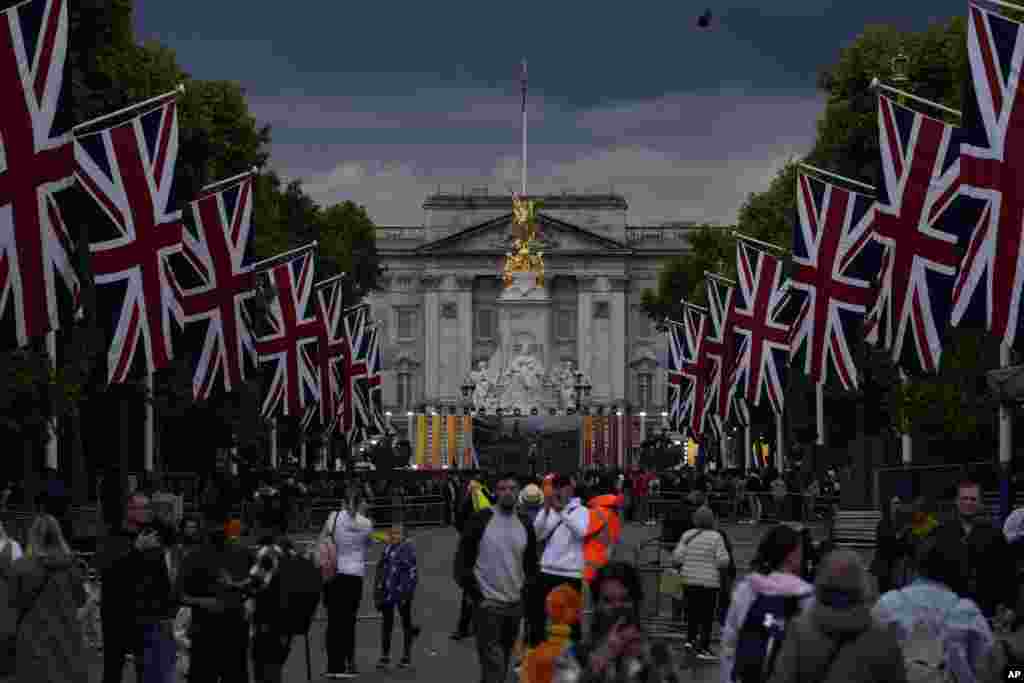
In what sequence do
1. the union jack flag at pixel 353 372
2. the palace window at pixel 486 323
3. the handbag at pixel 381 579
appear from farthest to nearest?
the palace window at pixel 486 323 → the union jack flag at pixel 353 372 → the handbag at pixel 381 579

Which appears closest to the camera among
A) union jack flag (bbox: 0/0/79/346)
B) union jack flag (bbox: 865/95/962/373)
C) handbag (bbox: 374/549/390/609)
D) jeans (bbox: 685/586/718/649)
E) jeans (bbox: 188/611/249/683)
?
jeans (bbox: 188/611/249/683)

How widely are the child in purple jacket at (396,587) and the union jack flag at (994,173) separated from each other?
5587 millimetres

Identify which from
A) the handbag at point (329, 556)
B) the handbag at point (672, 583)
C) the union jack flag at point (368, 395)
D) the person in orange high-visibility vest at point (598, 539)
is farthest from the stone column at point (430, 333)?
→ the person in orange high-visibility vest at point (598, 539)

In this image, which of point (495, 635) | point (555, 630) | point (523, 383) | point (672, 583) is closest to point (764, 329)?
point (672, 583)

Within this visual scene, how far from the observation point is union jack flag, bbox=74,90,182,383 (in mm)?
26672

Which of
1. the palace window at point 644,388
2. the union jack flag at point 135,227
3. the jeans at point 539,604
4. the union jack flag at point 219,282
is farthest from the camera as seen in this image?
the palace window at point 644,388

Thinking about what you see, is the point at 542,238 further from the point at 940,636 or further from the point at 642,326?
the point at 940,636

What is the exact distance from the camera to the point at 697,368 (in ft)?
203

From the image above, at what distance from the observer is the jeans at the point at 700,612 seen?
22172 millimetres

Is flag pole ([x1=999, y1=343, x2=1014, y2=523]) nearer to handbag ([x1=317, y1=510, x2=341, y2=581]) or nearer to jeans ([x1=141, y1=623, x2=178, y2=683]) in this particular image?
handbag ([x1=317, y1=510, x2=341, y2=581])

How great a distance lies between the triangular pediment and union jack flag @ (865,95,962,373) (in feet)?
427

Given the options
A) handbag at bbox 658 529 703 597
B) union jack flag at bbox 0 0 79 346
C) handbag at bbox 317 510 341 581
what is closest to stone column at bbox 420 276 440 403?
handbag at bbox 658 529 703 597

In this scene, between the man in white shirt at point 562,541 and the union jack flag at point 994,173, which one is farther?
the union jack flag at point 994,173

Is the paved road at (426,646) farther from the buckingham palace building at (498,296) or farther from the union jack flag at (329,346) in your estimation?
the buckingham palace building at (498,296)
